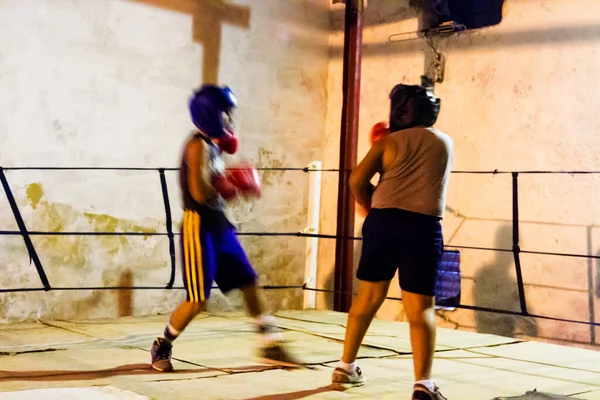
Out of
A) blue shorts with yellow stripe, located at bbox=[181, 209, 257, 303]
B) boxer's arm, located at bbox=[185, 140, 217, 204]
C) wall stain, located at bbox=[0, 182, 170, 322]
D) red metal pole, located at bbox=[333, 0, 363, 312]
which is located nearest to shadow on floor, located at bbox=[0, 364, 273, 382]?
blue shorts with yellow stripe, located at bbox=[181, 209, 257, 303]

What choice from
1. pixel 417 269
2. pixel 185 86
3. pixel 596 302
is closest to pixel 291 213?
pixel 185 86

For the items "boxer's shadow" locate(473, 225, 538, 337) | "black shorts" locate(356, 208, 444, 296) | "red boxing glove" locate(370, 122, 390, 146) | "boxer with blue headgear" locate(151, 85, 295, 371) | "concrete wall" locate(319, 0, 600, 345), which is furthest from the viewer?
"boxer's shadow" locate(473, 225, 538, 337)

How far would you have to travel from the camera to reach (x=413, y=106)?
2.76 metres

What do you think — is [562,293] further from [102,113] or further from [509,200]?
[102,113]

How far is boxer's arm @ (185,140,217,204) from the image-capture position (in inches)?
123

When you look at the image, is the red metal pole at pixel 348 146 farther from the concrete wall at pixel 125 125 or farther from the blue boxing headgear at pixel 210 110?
the blue boxing headgear at pixel 210 110

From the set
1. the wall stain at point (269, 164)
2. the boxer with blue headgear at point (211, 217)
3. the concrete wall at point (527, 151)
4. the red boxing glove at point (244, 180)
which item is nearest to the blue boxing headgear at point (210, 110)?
the boxer with blue headgear at point (211, 217)

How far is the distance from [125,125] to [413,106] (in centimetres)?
303

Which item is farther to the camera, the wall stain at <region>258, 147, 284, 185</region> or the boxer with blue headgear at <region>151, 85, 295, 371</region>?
the wall stain at <region>258, 147, 284, 185</region>

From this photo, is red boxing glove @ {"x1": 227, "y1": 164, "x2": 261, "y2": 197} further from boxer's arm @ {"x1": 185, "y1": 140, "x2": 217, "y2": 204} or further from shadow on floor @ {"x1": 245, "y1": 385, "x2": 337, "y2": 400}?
shadow on floor @ {"x1": 245, "y1": 385, "x2": 337, "y2": 400}

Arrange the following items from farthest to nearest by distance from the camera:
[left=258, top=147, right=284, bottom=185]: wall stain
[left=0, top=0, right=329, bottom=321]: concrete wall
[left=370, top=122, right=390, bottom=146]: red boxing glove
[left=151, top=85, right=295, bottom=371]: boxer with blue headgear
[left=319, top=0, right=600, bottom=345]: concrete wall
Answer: [left=258, top=147, right=284, bottom=185]: wall stain
[left=319, top=0, right=600, bottom=345]: concrete wall
[left=0, top=0, right=329, bottom=321]: concrete wall
[left=151, top=85, right=295, bottom=371]: boxer with blue headgear
[left=370, top=122, right=390, bottom=146]: red boxing glove

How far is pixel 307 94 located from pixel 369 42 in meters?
0.70

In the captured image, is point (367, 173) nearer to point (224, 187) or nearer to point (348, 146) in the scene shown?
point (224, 187)

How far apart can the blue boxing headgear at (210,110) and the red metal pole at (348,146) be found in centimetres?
309
